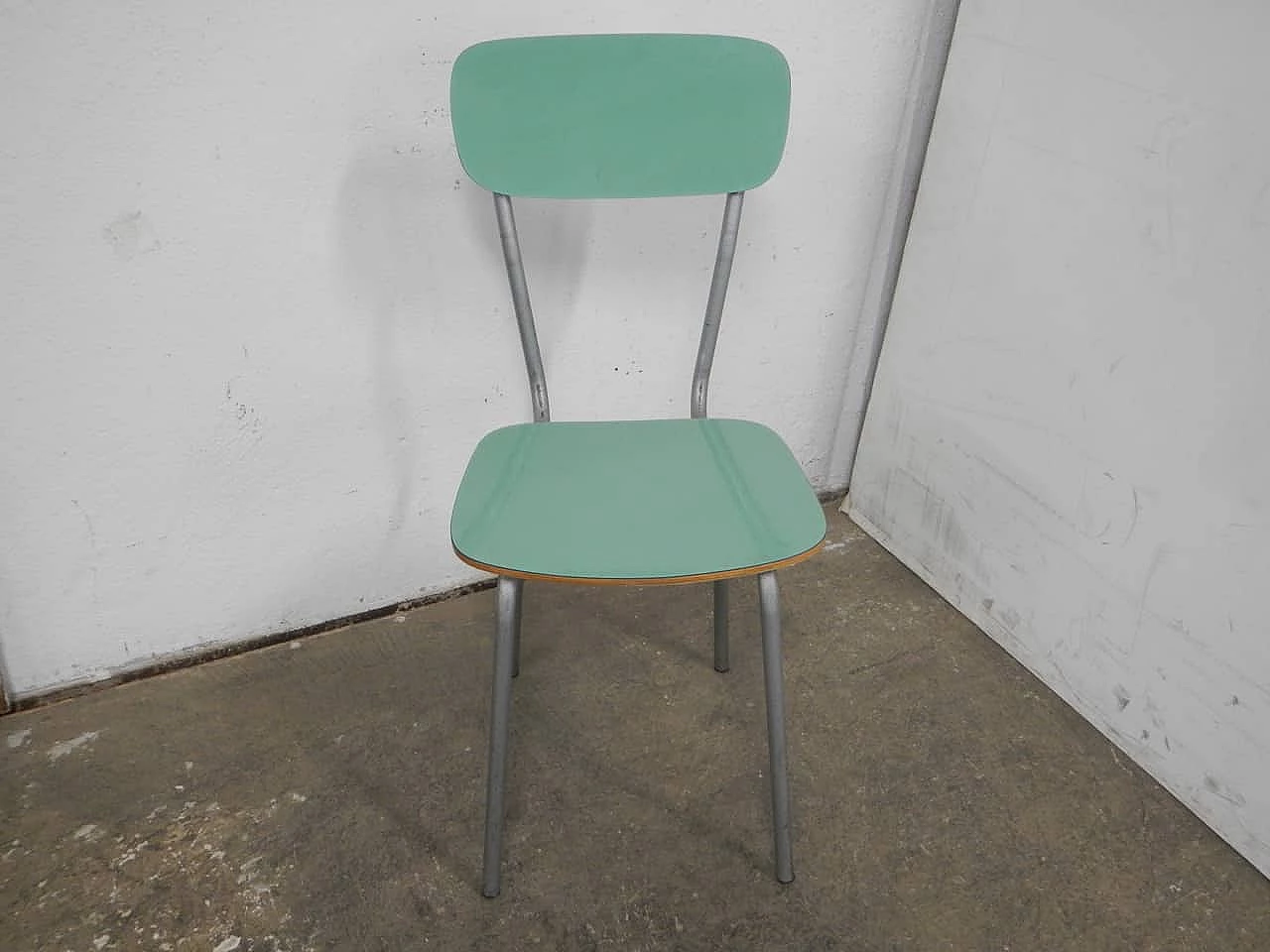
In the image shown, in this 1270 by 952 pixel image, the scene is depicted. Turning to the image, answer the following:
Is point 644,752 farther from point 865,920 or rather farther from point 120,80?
point 120,80

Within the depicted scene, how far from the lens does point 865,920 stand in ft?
3.72

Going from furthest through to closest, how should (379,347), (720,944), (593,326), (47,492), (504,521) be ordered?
(593,326) < (379,347) < (47,492) < (720,944) < (504,521)

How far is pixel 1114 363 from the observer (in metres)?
1.27

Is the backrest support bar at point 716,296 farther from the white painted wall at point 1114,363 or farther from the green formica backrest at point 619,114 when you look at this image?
the white painted wall at point 1114,363

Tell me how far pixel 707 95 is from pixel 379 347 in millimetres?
562

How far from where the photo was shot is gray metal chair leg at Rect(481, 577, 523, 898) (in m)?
0.99

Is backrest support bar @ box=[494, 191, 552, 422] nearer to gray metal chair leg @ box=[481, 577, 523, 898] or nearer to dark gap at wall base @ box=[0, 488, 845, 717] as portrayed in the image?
gray metal chair leg @ box=[481, 577, 523, 898]

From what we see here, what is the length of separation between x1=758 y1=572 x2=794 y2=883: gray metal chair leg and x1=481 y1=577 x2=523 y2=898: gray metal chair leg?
0.26 meters

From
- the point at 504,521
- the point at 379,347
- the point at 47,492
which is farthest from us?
the point at 379,347

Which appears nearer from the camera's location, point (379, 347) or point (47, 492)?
point (47, 492)

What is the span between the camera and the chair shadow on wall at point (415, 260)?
4.15 ft

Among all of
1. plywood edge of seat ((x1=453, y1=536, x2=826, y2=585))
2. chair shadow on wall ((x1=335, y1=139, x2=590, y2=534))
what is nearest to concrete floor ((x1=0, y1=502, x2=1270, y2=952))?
chair shadow on wall ((x1=335, y1=139, x2=590, y2=534))

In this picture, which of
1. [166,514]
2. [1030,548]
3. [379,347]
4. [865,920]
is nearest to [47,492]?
[166,514]

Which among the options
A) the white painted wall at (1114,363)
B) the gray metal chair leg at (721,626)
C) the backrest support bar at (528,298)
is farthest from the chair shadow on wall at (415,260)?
the white painted wall at (1114,363)
